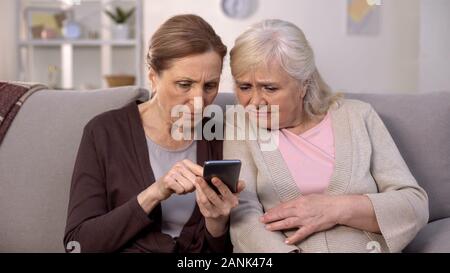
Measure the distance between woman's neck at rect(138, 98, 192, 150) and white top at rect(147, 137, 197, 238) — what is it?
0.6 inches

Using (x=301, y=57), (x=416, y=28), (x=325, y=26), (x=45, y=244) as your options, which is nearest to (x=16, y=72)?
(x=325, y=26)

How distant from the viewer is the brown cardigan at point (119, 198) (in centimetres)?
122

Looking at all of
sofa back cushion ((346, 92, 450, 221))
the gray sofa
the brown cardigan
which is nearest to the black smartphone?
the brown cardigan

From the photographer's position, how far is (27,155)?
1.50 metres

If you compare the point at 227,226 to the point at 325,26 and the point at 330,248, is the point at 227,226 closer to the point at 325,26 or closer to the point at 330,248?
the point at 330,248

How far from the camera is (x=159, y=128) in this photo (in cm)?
140

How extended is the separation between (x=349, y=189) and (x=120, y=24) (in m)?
3.25

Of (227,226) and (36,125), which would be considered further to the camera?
(36,125)

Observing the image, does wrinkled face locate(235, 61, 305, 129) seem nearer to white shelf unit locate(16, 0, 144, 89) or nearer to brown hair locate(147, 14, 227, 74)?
brown hair locate(147, 14, 227, 74)

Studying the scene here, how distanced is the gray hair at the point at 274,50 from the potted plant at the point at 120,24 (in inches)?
118

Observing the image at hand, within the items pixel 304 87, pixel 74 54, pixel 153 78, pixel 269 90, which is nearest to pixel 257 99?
pixel 269 90

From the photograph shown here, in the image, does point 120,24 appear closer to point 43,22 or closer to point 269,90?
point 43,22

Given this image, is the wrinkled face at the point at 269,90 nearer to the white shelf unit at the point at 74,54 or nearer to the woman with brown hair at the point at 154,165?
the woman with brown hair at the point at 154,165

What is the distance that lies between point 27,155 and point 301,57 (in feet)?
2.43
